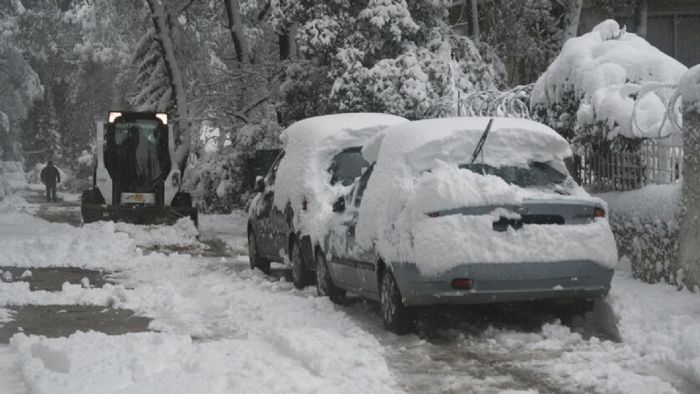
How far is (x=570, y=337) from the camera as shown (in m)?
7.88

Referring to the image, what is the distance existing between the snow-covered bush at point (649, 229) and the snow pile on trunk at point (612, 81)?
0.67 m

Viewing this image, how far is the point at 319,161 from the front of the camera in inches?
471

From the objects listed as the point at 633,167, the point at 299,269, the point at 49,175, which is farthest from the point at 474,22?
the point at 49,175

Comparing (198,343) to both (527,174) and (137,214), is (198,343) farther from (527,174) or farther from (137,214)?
(137,214)

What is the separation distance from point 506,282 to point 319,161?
4569mm

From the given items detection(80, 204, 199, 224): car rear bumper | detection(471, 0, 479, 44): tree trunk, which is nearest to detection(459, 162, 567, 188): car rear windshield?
detection(80, 204, 199, 224): car rear bumper

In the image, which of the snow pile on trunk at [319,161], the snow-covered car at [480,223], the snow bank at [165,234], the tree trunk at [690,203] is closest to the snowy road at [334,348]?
the tree trunk at [690,203]

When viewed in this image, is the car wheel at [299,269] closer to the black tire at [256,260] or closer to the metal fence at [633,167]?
the black tire at [256,260]

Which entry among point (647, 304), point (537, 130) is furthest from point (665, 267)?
point (537, 130)

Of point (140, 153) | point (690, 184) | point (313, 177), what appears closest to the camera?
point (690, 184)

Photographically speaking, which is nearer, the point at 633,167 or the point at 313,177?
the point at 633,167

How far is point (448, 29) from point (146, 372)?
16.3 meters

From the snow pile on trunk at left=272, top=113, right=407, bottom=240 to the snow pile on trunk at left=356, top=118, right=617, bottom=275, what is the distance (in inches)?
91.9

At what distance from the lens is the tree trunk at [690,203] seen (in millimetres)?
8758
